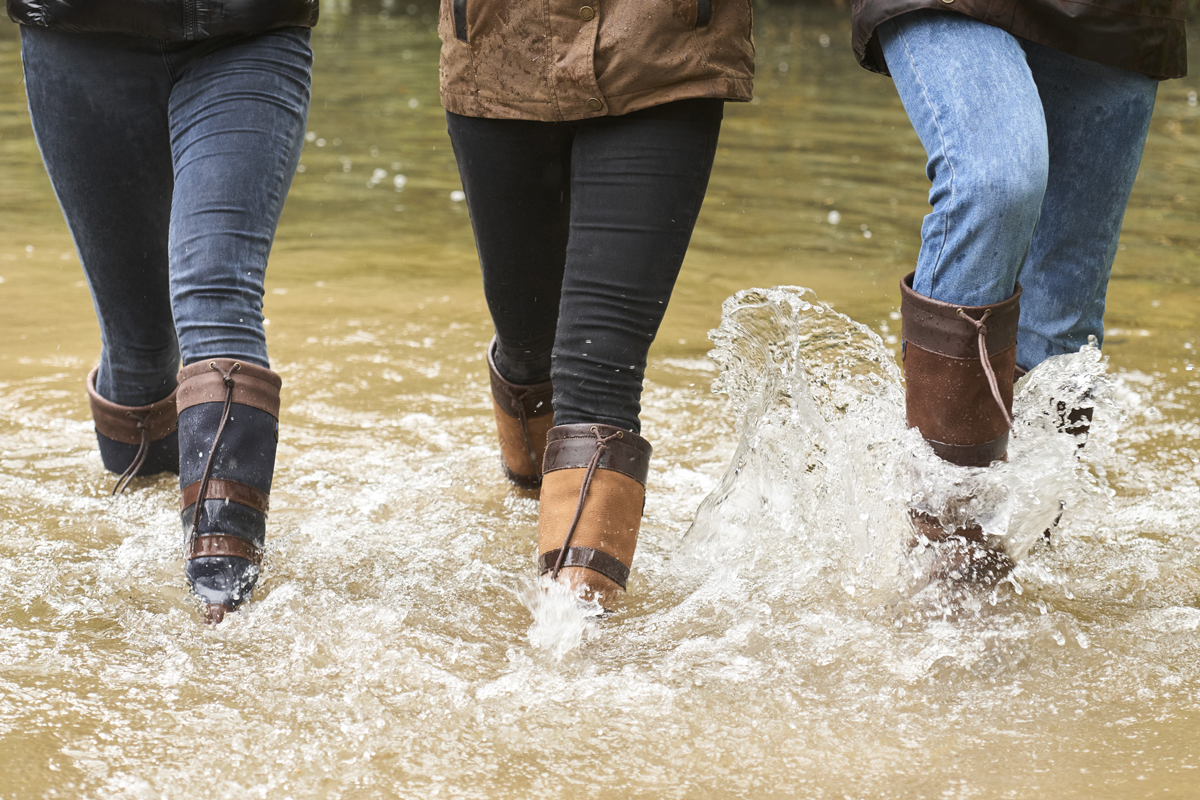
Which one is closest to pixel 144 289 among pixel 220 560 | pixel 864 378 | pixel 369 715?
pixel 220 560

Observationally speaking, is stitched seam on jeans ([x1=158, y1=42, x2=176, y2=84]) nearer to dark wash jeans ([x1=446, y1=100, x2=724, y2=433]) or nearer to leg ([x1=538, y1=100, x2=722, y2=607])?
dark wash jeans ([x1=446, y1=100, x2=724, y2=433])

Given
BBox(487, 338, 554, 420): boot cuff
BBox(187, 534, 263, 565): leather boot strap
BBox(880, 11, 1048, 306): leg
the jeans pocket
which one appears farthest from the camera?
BBox(487, 338, 554, 420): boot cuff

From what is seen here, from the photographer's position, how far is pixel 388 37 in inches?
557

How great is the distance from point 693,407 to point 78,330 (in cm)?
198

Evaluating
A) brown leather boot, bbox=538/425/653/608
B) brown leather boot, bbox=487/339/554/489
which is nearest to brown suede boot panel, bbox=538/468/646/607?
brown leather boot, bbox=538/425/653/608

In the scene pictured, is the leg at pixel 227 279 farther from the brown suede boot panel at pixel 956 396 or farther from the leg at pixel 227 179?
the brown suede boot panel at pixel 956 396

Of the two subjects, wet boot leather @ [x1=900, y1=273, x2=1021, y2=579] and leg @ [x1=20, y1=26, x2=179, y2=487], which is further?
leg @ [x1=20, y1=26, x2=179, y2=487]

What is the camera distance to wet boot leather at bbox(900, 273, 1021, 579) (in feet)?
5.90

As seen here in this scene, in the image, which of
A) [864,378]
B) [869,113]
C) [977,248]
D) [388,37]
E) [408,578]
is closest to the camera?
[977,248]

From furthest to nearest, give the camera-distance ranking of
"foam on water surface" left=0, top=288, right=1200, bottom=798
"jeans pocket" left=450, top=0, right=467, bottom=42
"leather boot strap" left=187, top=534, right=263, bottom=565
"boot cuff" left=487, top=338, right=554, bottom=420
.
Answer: "boot cuff" left=487, top=338, right=554, bottom=420 → "jeans pocket" left=450, top=0, right=467, bottom=42 → "leather boot strap" left=187, top=534, right=263, bottom=565 → "foam on water surface" left=0, top=288, right=1200, bottom=798

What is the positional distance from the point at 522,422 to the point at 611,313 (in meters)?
0.76

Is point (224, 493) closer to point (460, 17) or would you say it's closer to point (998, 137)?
point (460, 17)

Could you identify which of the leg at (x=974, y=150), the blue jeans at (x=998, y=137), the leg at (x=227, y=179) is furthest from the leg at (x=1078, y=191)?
the leg at (x=227, y=179)

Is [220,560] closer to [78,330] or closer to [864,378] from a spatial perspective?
[864,378]
